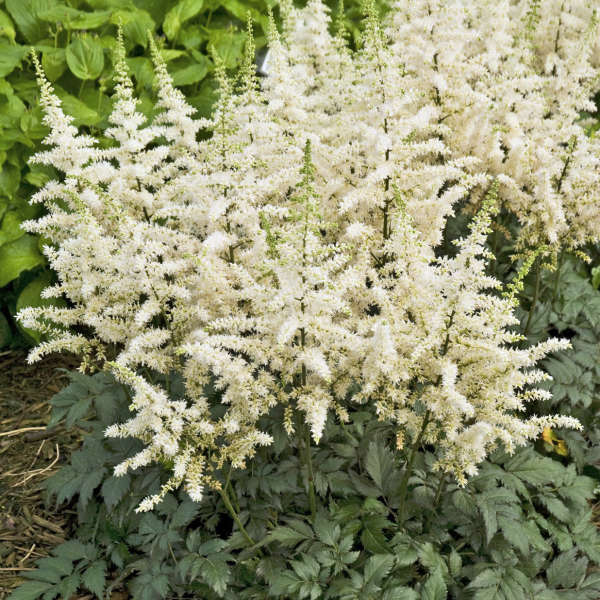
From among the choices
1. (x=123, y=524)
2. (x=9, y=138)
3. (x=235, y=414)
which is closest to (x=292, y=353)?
(x=235, y=414)

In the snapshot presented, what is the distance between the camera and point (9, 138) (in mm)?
4605

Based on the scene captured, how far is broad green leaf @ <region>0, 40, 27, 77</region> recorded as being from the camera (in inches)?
185

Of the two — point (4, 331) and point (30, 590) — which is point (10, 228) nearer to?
point (4, 331)

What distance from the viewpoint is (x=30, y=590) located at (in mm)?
3369

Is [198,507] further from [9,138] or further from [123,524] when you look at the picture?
[9,138]

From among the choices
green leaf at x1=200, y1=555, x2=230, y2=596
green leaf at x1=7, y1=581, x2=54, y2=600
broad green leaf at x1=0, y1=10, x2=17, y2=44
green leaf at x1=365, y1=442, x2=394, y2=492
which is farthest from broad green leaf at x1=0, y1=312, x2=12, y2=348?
green leaf at x1=365, y1=442, x2=394, y2=492

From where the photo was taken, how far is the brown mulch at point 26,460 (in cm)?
399

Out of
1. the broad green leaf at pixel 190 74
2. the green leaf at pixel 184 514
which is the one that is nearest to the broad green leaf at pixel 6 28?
the broad green leaf at pixel 190 74

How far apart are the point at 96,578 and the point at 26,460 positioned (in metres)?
1.53

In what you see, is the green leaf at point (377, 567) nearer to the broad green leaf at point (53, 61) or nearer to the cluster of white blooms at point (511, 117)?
the cluster of white blooms at point (511, 117)

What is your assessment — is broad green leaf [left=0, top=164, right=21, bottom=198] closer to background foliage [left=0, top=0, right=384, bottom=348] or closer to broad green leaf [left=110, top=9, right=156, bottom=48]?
background foliage [left=0, top=0, right=384, bottom=348]

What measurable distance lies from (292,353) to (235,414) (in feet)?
1.37

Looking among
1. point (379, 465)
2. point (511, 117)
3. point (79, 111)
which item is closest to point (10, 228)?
point (79, 111)

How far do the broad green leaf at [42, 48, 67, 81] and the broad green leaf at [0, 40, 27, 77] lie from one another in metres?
0.16
